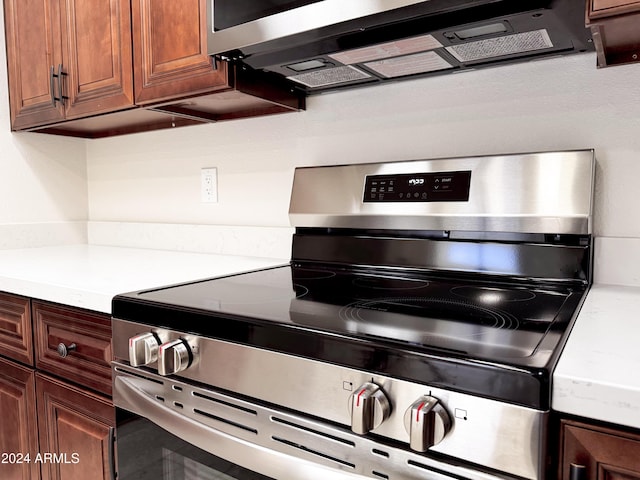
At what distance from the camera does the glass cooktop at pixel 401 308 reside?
601mm

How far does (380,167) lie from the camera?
45.5 inches

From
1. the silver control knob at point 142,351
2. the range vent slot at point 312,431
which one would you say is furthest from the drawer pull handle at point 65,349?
the range vent slot at point 312,431

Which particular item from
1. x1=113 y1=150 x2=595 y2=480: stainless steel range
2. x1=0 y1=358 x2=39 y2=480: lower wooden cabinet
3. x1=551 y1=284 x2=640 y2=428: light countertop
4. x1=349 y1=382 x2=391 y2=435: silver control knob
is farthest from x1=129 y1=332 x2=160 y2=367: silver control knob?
x1=551 y1=284 x2=640 y2=428: light countertop

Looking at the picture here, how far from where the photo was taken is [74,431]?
108 cm

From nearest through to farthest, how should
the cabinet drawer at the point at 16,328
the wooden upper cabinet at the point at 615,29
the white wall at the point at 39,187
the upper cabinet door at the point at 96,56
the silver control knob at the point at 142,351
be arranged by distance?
1. the wooden upper cabinet at the point at 615,29
2. the silver control knob at the point at 142,351
3. the cabinet drawer at the point at 16,328
4. the upper cabinet door at the point at 96,56
5. the white wall at the point at 39,187

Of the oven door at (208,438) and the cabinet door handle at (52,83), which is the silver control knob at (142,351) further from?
the cabinet door handle at (52,83)

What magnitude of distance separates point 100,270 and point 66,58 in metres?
0.77

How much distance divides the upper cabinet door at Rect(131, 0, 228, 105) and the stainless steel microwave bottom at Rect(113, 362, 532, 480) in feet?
2.36

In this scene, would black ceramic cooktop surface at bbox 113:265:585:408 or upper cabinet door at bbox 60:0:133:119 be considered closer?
black ceramic cooktop surface at bbox 113:265:585:408

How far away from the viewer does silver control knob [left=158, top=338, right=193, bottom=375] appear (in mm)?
784

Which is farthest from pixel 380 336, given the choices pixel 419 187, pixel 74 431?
pixel 74 431

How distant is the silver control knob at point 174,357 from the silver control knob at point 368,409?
13.3 inches

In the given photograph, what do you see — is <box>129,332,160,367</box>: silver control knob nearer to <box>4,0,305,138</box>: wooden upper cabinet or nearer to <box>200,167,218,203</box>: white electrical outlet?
<box>4,0,305,138</box>: wooden upper cabinet

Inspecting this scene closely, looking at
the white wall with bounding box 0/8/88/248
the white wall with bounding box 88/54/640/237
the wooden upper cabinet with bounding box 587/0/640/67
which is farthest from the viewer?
the white wall with bounding box 0/8/88/248
